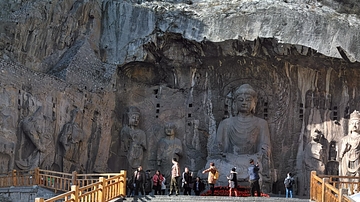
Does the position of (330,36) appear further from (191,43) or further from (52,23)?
(52,23)

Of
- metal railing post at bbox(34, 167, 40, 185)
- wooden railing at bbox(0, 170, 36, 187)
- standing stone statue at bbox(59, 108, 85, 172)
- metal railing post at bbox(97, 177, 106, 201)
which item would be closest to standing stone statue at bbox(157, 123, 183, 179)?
standing stone statue at bbox(59, 108, 85, 172)

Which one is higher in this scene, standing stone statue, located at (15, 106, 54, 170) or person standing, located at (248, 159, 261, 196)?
standing stone statue, located at (15, 106, 54, 170)

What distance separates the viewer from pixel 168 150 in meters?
25.4

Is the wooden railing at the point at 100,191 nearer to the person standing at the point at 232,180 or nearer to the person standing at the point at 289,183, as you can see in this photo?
the person standing at the point at 232,180

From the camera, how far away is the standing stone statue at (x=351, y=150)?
24250mm

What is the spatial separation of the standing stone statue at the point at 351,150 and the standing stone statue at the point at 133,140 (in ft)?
22.0

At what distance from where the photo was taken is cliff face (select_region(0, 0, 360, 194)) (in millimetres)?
23562

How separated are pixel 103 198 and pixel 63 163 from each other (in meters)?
5.14

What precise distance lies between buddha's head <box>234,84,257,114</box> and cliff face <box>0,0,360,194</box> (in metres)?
0.79

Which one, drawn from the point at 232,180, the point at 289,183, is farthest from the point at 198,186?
the point at 289,183

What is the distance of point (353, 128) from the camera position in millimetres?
24578

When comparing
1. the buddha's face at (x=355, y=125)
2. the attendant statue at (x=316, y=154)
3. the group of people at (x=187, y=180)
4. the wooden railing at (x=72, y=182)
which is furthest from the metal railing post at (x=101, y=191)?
the buddha's face at (x=355, y=125)

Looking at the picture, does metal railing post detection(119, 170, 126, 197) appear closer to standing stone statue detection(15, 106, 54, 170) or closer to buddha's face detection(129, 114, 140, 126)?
standing stone statue detection(15, 106, 54, 170)

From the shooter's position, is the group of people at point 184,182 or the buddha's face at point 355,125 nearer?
the group of people at point 184,182
